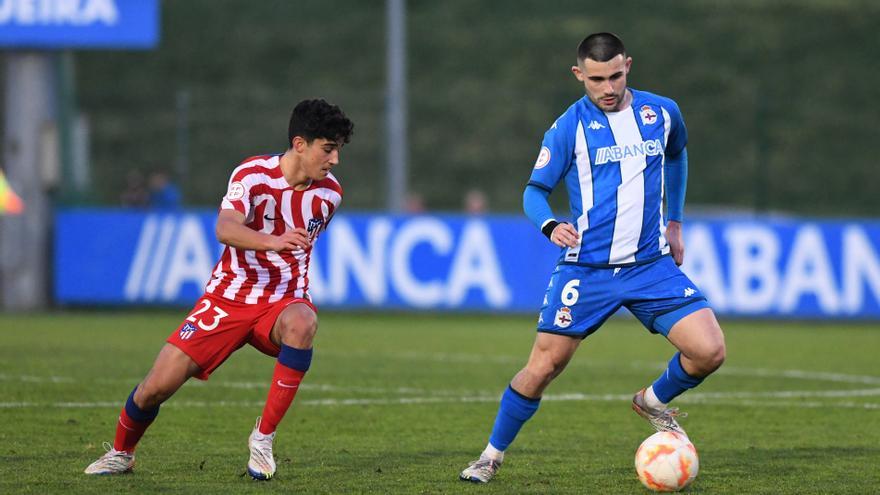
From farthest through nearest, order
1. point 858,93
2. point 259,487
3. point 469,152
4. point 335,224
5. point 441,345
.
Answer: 1. point 858,93
2. point 469,152
3. point 335,224
4. point 441,345
5. point 259,487

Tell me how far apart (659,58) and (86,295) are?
31.4 metres

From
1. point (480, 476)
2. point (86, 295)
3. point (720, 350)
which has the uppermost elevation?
point (720, 350)

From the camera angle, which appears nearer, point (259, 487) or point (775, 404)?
point (259, 487)

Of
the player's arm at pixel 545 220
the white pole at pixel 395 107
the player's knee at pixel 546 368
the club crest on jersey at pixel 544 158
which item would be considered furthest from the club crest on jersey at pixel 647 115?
the white pole at pixel 395 107

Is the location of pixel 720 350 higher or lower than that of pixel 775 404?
higher

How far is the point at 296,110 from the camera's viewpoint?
24.4ft

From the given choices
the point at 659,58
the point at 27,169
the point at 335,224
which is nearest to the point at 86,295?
the point at 27,169

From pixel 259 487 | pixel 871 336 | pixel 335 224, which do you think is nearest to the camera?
pixel 259 487

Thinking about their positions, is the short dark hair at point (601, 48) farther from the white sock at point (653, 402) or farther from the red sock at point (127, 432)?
the red sock at point (127, 432)

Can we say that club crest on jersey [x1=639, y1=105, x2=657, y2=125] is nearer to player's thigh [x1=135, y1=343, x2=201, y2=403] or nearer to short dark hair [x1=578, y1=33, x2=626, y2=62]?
short dark hair [x1=578, y1=33, x2=626, y2=62]

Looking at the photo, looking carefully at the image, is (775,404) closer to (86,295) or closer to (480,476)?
(480,476)

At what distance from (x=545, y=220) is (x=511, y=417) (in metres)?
1.02

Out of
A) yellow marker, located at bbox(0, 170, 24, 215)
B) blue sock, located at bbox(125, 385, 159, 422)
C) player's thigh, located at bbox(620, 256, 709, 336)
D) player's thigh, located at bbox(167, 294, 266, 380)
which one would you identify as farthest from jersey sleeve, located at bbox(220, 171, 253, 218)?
yellow marker, located at bbox(0, 170, 24, 215)

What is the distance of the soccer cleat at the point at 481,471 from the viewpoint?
7.39 metres
